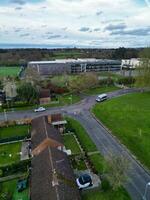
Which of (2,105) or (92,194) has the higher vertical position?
(2,105)

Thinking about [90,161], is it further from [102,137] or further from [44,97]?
[44,97]

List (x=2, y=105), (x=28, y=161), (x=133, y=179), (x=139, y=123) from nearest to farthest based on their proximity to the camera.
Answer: (x=133, y=179)
(x=28, y=161)
(x=139, y=123)
(x=2, y=105)

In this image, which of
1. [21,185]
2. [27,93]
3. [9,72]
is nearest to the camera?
[21,185]

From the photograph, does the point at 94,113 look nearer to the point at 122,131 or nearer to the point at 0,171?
the point at 122,131

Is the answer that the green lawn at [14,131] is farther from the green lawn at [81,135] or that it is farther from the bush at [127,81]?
the bush at [127,81]

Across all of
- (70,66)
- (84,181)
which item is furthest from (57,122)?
(70,66)

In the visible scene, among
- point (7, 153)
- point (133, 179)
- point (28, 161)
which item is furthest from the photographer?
point (7, 153)

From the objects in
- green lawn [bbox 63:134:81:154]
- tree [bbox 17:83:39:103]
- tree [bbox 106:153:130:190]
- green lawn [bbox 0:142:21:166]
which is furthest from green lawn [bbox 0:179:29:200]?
tree [bbox 17:83:39:103]

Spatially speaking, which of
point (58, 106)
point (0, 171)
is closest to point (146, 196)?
point (0, 171)
